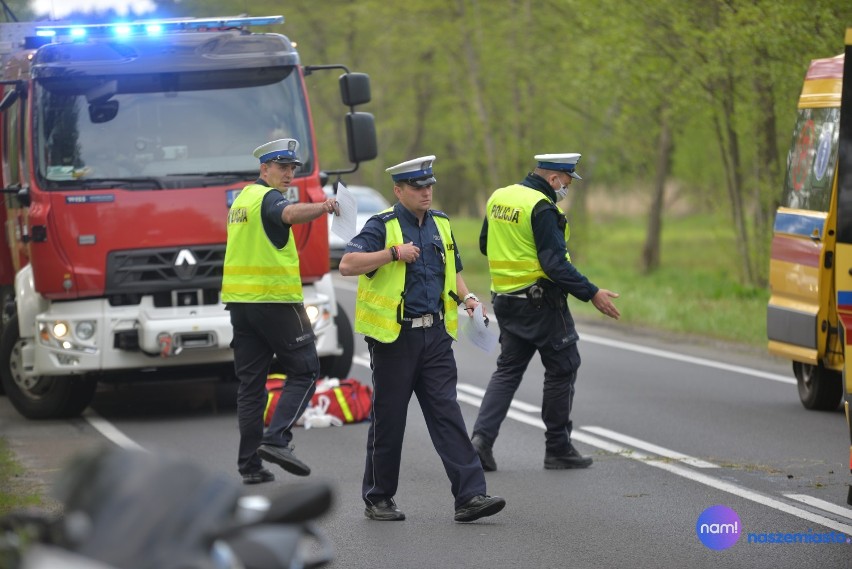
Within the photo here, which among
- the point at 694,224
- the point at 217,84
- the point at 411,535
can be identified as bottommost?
the point at 694,224

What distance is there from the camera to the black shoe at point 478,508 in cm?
765

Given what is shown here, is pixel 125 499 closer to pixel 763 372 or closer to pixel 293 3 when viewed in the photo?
pixel 763 372

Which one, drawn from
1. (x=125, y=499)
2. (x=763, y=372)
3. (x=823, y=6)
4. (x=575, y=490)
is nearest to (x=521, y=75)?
(x=823, y=6)

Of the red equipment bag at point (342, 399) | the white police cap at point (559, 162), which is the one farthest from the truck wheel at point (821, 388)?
the red equipment bag at point (342, 399)

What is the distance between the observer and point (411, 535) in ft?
24.8

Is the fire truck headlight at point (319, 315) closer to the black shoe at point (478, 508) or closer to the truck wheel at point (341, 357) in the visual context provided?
the truck wheel at point (341, 357)

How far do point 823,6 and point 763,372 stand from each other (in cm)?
453

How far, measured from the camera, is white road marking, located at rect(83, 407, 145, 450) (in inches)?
414

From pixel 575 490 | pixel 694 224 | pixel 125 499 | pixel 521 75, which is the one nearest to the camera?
pixel 125 499

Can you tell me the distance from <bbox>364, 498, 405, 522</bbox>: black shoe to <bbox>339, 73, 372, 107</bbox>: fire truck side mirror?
4.73 metres

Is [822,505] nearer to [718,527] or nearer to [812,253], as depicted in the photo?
[718,527]

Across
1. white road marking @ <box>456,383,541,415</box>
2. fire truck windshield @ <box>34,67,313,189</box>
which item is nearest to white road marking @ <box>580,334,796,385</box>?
white road marking @ <box>456,383,541,415</box>

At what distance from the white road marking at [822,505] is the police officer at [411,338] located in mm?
1724

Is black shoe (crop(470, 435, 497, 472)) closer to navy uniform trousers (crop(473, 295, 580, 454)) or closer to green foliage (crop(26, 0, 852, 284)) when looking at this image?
navy uniform trousers (crop(473, 295, 580, 454))
